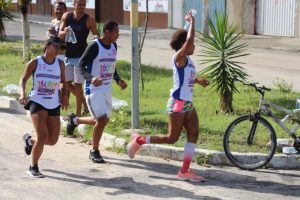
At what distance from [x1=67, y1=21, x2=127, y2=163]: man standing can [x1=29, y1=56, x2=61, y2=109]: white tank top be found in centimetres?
47

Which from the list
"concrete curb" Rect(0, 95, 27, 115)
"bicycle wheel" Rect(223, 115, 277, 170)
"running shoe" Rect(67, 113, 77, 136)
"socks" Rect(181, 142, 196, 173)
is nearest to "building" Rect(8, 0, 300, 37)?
"concrete curb" Rect(0, 95, 27, 115)

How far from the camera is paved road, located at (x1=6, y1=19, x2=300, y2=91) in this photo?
49.9 feet

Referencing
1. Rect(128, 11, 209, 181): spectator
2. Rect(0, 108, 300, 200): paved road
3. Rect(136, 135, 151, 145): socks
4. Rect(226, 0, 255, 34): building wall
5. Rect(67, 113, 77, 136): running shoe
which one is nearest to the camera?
Rect(0, 108, 300, 200): paved road

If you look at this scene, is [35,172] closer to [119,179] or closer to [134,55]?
[119,179]

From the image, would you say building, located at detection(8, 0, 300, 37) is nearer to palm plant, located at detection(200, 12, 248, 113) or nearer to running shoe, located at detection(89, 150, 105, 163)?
palm plant, located at detection(200, 12, 248, 113)

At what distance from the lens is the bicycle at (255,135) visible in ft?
24.3

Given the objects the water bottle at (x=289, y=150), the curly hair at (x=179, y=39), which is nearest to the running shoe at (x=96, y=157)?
the curly hair at (x=179, y=39)

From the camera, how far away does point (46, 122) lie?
709 centimetres

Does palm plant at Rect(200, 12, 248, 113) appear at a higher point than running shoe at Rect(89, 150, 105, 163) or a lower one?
higher

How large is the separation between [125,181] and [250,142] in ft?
5.69

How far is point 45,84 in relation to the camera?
23.2 ft

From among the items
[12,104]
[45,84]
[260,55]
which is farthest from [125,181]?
[260,55]

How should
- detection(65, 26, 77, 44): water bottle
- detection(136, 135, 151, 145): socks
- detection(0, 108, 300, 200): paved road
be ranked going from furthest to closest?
detection(65, 26, 77, 44): water bottle < detection(136, 135, 151, 145): socks < detection(0, 108, 300, 200): paved road

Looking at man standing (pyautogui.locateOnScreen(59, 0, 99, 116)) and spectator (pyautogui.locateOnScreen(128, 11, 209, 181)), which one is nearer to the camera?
spectator (pyautogui.locateOnScreen(128, 11, 209, 181))
